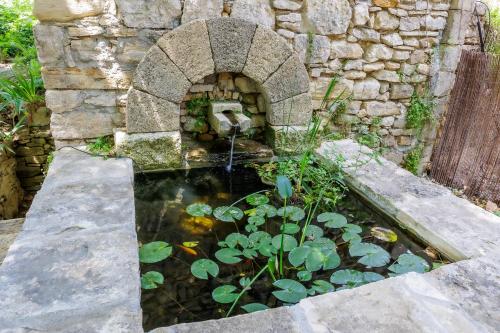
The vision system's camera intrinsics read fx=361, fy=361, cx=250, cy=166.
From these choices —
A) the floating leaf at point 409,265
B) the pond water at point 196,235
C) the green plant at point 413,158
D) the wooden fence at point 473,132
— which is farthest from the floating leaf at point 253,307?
the wooden fence at point 473,132

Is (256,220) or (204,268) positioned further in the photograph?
(256,220)

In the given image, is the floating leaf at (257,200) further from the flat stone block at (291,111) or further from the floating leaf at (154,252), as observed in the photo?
the flat stone block at (291,111)

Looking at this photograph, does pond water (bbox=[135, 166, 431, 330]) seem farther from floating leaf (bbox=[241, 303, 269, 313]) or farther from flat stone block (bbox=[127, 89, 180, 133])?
flat stone block (bbox=[127, 89, 180, 133])

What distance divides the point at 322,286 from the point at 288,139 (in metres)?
1.69

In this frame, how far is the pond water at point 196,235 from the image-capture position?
5.12 feet

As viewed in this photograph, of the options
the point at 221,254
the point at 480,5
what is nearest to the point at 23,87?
the point at 221,254

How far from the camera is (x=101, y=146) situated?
2.78 m

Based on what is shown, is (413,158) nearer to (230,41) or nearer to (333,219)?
(333,219)

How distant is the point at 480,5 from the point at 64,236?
5.06 m

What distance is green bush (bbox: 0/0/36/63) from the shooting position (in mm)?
4098

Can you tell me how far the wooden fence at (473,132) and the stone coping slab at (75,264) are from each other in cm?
368

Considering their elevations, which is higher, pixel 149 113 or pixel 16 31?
pixel 16 31

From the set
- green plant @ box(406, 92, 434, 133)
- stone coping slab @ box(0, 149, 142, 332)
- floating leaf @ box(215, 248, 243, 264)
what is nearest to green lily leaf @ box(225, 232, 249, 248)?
floating leaf @ box(215, 248, 243, 264)

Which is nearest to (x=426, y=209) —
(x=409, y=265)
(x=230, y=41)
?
(x=409, y=265)
